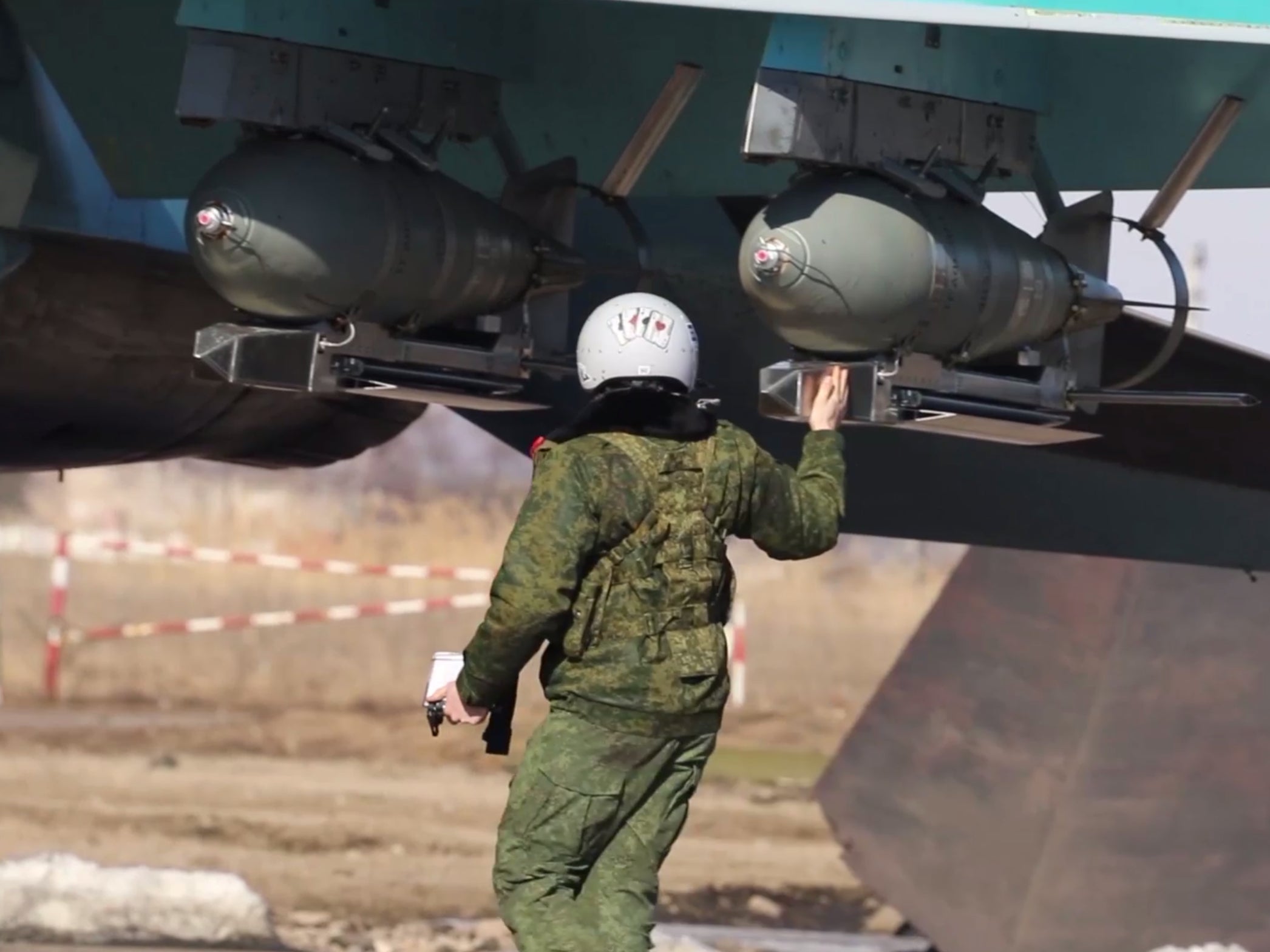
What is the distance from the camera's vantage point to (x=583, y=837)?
135 inches

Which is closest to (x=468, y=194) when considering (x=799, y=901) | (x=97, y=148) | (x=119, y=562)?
(x=97, y=148)

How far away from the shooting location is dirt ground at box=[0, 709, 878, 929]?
29.2 ft

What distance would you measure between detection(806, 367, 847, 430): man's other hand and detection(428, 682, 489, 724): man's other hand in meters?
0.71

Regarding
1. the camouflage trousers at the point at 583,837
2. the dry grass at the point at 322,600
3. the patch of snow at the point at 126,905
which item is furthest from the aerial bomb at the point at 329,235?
the dry grass at the point at 322,600

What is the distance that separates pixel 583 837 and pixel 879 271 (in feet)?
3.25

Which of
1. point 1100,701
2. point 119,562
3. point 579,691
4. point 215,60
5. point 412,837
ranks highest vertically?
point 215,60

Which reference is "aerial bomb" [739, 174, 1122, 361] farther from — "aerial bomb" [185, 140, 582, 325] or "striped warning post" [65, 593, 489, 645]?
"striped warning post" [65, 593, 489, 645]

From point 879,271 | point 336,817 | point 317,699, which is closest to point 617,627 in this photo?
point 879,271

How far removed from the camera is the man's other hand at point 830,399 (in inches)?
145

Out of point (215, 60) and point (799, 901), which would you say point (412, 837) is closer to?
point (799, 901)

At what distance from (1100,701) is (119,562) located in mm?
6171

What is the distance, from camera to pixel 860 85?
370 centimetres

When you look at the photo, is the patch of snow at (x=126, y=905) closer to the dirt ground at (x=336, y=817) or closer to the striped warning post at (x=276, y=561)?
the dirt ground at (x=336, y=817)

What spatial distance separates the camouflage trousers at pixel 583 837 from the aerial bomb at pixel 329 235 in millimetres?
811
